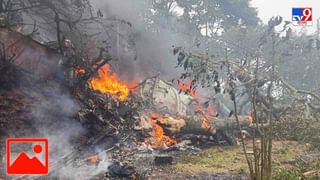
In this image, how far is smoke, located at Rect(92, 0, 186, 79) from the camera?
67.1 feet

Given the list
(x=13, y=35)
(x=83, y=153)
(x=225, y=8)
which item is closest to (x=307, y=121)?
(x=83, y=153)

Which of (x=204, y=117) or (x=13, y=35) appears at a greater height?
(x=13, y=35)

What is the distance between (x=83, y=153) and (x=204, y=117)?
452 centimetres

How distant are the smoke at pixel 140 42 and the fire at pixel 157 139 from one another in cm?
Result: 845

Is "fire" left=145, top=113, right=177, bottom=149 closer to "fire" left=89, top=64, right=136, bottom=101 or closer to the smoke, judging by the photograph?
"fire" left=89, top=64, right=136, bottom=101

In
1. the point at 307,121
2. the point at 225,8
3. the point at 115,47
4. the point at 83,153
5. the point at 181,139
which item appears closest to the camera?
the point at 83,153

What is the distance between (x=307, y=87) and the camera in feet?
94.9

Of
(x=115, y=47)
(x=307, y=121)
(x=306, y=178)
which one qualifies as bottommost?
(x=306, y=178)

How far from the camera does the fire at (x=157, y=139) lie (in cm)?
1034

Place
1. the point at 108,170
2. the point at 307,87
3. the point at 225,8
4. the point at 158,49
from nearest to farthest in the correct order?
1. the point at 108,170
2. the point at 158,49
3. the point at 307,87
4. the point at 225,8

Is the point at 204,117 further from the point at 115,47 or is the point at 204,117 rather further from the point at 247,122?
the point at 115,47

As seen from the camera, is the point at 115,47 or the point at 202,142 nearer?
the point at 202,142

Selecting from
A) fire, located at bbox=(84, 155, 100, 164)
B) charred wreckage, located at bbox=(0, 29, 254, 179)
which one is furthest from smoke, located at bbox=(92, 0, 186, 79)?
fire, located at bbox=(84, 155, 100, 164)

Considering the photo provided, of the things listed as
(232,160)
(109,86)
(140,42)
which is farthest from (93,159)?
(140,42)
